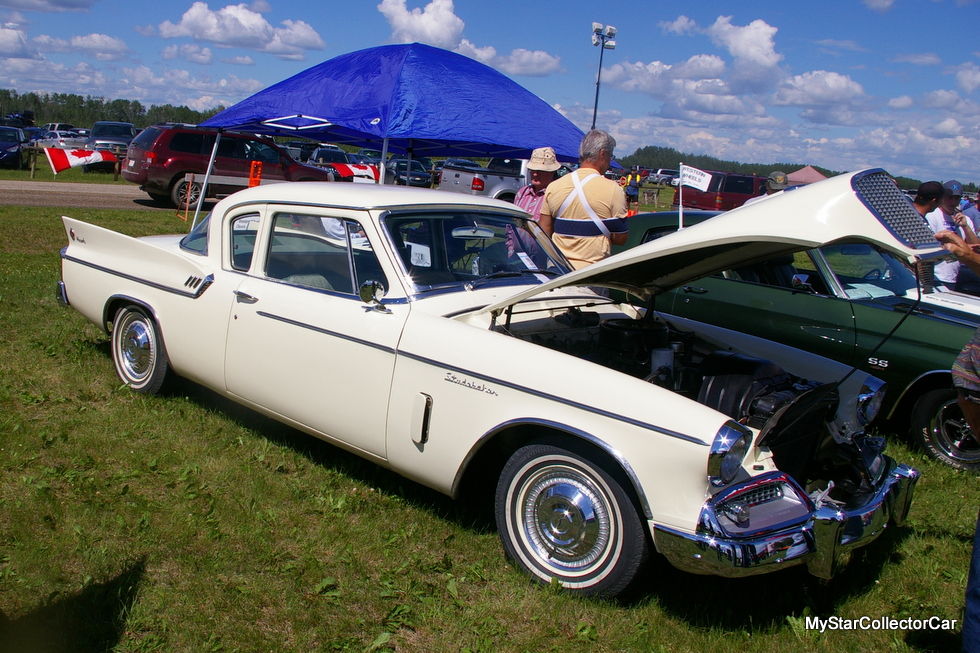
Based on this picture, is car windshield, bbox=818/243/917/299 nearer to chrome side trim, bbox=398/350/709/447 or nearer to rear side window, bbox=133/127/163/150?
chrome side trim, bbox=398/350/709/447

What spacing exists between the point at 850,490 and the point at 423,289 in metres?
2.17

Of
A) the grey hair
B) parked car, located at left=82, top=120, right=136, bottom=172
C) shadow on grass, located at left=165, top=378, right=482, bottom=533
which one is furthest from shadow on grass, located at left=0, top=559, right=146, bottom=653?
parked car, located at left=82, top=120, right=136, bottom=172

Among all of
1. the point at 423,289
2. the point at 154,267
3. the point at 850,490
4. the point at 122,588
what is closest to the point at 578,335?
the point at 423,289

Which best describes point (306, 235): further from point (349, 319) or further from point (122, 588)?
point (122, 588)

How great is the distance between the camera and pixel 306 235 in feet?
13.5

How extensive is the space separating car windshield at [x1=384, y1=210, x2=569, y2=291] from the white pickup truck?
14.0 meters

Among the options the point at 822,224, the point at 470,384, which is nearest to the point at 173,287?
the point at 470,384

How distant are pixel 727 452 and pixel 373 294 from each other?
1764mm

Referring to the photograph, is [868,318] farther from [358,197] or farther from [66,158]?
[66,158]

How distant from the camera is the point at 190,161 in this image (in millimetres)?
15844

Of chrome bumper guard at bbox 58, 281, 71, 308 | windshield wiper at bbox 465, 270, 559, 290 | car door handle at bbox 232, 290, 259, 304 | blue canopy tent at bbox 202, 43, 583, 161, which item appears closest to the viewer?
windshield wiper at bbox 465, 270, 559, 290

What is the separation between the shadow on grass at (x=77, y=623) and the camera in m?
2.65
